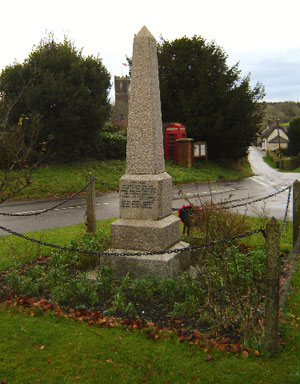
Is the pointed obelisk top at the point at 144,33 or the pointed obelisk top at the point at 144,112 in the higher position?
the pointed obelisk top at the point at 144,33

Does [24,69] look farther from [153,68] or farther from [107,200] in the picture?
[153,68]

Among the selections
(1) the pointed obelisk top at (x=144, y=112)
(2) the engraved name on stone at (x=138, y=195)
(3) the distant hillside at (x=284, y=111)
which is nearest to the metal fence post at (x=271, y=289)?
(2) the engraved name on stone at (x=138, y=195)

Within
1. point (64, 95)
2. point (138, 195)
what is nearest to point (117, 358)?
point (138, 195)

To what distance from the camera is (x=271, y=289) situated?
351 cm

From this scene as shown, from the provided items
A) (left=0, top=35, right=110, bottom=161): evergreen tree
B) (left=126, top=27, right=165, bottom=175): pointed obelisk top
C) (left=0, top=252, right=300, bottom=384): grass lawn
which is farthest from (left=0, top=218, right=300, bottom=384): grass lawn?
(left=0, top=35, right=110, bottom=161): evergreen tree

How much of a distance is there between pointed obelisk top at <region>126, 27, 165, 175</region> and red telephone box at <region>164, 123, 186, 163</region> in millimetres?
17704

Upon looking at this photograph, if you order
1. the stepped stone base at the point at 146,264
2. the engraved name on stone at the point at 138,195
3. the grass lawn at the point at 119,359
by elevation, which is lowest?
the grass lawn at the point at 119,359

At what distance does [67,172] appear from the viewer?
56.3 feet

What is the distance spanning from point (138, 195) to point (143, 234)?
63 cm

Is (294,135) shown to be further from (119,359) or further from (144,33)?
(119,359)

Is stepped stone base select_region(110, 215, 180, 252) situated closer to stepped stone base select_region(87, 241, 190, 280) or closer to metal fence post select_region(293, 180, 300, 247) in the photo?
stepped stone base select_region(87, 241, 190, 280)

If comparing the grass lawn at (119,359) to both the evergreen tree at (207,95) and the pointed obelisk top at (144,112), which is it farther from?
the evergreen tree at (207,95)

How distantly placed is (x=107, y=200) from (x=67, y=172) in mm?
3961

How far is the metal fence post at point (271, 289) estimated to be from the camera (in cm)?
346
